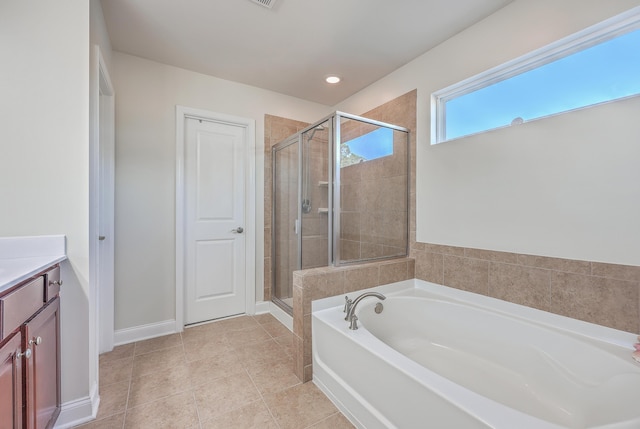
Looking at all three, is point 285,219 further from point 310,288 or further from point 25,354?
point 25,354

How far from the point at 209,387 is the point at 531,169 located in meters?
2.47

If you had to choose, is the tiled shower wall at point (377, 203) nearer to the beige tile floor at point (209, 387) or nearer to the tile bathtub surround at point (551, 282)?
the tile bathtub surround at point (551, 282)

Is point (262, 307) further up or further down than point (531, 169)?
further down

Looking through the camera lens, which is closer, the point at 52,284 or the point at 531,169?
the point at 52,284

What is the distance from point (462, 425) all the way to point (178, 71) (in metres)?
3.22

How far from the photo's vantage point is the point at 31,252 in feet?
4.22

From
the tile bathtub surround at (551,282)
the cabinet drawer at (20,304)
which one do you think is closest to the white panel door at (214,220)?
the cabinet drawer at (20,304)

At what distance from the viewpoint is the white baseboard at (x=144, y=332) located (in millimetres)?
2232

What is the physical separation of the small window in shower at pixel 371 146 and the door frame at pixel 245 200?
3.67 feet

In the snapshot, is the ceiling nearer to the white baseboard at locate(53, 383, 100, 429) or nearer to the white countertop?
the white countertop

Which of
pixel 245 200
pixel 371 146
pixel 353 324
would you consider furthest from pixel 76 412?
pixel 371 146

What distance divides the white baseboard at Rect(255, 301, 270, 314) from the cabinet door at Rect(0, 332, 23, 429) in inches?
77.6

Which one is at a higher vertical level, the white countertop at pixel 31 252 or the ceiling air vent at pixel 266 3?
the ceiling air vent at pixel 266 3

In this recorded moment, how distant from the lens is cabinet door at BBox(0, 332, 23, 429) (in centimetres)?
86
